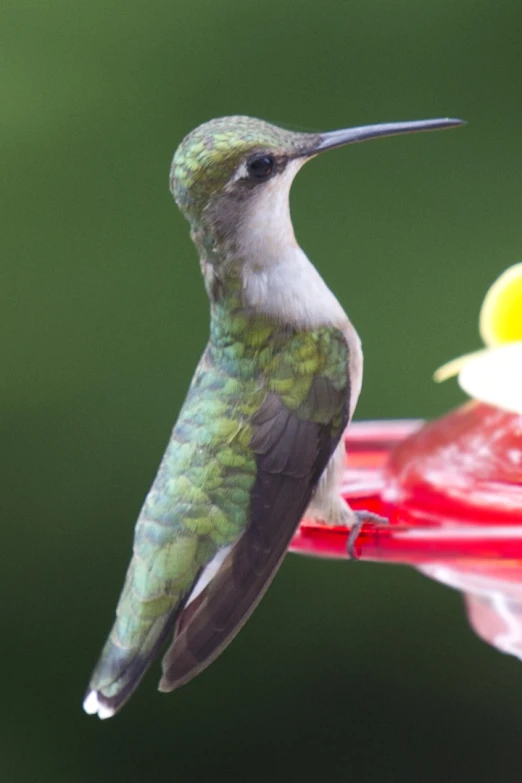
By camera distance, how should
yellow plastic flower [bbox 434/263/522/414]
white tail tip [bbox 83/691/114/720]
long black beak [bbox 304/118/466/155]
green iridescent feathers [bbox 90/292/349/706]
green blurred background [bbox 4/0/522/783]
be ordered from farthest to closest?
green blurred background [bbox 4/0/522/783] < yellow plastic flower [bbox 434/263/522/414] < green iridescent feathers [bbox 90/292/349/706] < white tail tip [bbox 83/691/114/720] < long black beak [bbox 304/118/466/155]

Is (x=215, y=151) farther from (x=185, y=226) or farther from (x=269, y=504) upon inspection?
(x=185, y=226)

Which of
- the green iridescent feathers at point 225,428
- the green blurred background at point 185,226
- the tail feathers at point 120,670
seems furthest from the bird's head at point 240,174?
the green blurred background at point 185,226

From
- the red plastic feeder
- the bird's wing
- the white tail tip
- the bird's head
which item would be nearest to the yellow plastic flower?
the red plastic feeder

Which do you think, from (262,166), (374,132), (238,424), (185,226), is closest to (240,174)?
(262,166)

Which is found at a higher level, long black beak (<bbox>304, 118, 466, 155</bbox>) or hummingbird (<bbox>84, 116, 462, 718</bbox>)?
long black beak (<bbox>304, 118, 466, 155</bbox>)

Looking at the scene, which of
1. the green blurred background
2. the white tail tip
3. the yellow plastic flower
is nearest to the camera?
the white tail tip

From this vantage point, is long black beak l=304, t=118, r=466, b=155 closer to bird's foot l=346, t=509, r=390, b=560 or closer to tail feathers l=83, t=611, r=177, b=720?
bird's foot l=346, t=509, r=390, b=560
